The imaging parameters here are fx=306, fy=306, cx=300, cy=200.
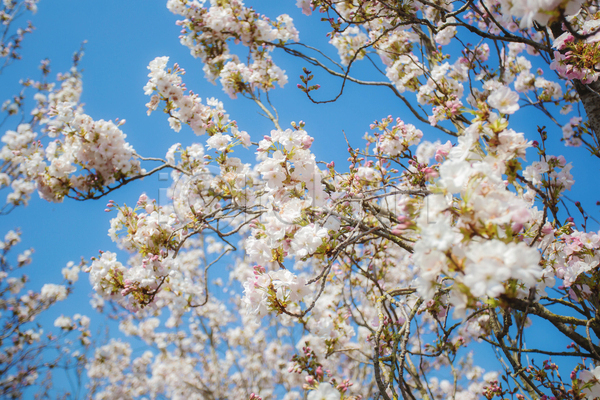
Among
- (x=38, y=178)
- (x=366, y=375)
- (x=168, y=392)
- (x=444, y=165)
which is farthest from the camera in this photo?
(x=168, y=392)

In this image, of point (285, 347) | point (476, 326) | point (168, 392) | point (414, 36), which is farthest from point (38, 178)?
point (168, 392)

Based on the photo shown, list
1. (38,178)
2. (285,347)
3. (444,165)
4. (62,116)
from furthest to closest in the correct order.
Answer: (285,347) < (38,178) < (62,116) < (444,165)

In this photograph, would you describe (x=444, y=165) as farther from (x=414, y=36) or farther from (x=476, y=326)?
(x=414, y=36)

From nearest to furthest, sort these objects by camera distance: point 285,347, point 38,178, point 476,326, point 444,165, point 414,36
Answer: point 444,165 → point 38,178 → point 476,326 → point 414,36 → point 285,347

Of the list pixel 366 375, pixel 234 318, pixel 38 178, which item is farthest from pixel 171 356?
pixel 38 178

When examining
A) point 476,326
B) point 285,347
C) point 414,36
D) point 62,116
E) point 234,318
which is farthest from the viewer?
point 234,318

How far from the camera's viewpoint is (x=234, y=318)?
27.9ft

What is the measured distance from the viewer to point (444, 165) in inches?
39.7

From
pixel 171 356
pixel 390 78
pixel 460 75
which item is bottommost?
pixel 171 356

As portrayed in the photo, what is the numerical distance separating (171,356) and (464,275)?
379 inches

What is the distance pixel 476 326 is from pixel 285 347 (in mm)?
5299

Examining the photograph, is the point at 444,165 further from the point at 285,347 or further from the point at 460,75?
the point at 285,347

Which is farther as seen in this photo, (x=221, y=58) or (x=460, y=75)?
(x=221, y=58)

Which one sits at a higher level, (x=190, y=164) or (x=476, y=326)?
(x=190, y=164)
